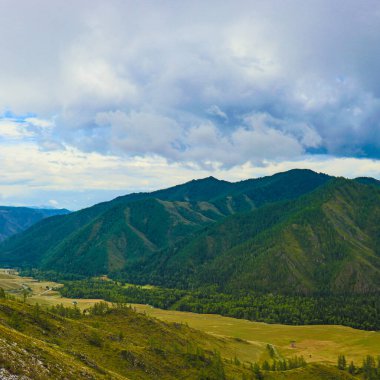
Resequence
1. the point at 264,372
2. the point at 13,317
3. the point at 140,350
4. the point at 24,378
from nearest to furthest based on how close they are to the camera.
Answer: the point at 24,378
the point at 13,317
the point at 140,350
the point at 264,372

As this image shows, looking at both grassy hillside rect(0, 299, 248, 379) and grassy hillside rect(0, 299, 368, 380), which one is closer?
grassy hillside rect(0, 299, 368, 380)

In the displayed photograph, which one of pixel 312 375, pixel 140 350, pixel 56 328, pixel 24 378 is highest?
pixel 24 378

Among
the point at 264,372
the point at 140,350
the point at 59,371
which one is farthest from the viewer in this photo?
the point at 264,372

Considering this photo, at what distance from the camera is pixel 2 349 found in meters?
83.4

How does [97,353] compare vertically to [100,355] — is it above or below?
above

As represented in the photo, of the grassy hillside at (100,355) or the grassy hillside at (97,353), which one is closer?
the grassy hillside at (100,355)

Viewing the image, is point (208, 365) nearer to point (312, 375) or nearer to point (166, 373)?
point (166, 373)

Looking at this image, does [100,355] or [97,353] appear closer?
[100,355]

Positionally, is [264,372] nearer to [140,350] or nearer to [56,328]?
[140,350]

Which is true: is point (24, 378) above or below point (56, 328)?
above

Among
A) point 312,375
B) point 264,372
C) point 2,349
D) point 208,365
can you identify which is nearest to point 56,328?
point 208,365

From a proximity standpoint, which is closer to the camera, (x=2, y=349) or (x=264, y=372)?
(x=2, y=349)

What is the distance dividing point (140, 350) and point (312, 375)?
270 feet

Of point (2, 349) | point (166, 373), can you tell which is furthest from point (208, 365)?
point (2, 349)
